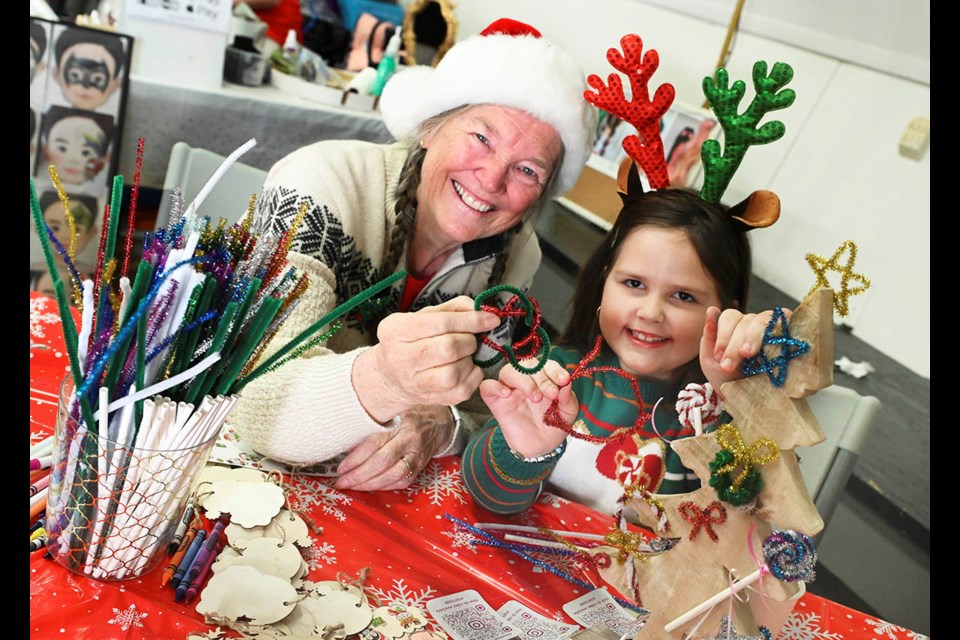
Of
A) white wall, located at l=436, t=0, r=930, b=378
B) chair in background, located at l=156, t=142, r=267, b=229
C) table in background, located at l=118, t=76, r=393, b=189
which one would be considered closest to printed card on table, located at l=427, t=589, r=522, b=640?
chair in background, located at l=156, t=142, r=267, b=229

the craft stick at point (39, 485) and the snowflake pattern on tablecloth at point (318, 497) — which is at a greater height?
the craft stick at point (39, 485)

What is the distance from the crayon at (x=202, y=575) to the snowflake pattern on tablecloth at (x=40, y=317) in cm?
43

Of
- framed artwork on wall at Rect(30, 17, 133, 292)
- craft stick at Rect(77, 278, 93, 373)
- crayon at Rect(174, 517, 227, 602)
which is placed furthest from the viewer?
framed artwork on wall at Rect(30, 17, 133, 292)

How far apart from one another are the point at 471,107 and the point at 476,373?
54cm

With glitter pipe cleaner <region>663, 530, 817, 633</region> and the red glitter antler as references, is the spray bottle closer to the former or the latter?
the red glitter antler

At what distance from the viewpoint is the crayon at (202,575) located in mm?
705

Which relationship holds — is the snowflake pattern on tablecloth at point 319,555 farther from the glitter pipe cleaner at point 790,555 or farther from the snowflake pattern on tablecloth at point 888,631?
the snowflake pattern on tablecloth at point 888,631

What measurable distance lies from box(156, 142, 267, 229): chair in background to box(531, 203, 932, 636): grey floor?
0.75 meters

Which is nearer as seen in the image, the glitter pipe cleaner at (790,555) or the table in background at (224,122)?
the glitter pipe cleaner at (790,555)

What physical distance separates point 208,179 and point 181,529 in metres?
0.88

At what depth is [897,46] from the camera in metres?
2.22

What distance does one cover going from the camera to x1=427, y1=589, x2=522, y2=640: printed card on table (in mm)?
783

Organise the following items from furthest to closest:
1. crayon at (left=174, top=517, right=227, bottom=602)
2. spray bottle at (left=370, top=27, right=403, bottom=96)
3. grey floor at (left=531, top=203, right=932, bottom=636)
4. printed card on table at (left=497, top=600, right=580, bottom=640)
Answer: spray bottle at (left=370, top=27, right=403, bottom=96) → grey floor at (left=531, top=203, right=932, bottom=636) → printed card on table at (left=497, top=600, right=580, bottom=640) → crayon at (left=174, top=517, right=227, bottom=602)

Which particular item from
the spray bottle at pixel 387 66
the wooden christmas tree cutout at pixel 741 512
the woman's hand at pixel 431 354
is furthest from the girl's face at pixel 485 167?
the spray bottle at pixel 387 66
